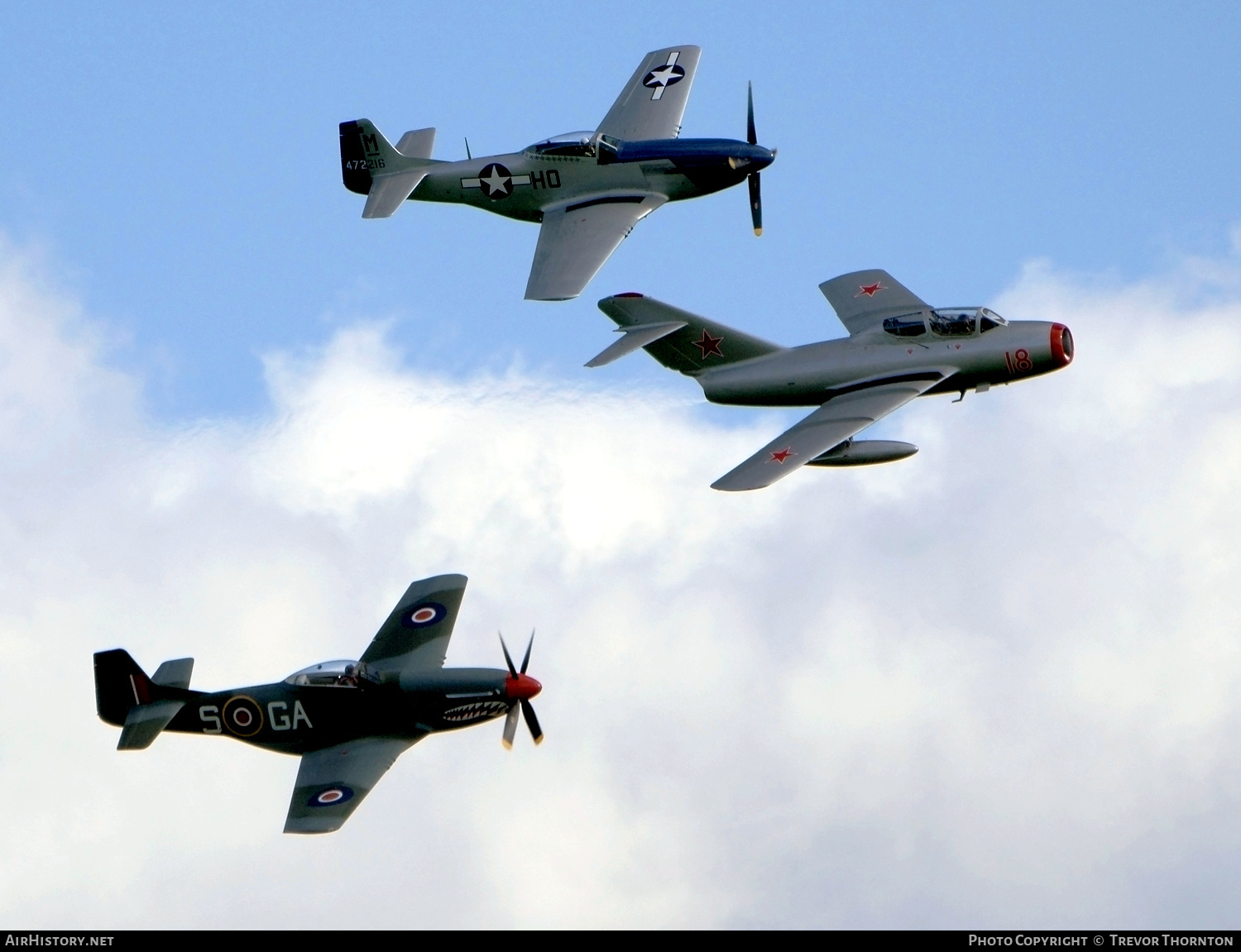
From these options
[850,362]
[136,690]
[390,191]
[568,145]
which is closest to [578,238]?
[568,145]

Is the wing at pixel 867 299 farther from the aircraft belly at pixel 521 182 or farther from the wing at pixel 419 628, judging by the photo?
the wing at pixel 419 628

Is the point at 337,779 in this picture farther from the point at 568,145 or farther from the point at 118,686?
the point at 568,145

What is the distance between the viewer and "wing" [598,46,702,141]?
55219 mm

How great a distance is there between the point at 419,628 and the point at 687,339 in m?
9.25

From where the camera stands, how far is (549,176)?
5275cm

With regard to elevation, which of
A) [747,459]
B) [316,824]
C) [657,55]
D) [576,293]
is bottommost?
[316,824]

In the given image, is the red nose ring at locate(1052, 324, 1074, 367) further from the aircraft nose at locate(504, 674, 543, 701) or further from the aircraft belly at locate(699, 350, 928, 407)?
the aircraft nose at locate(504, 674, 543, 701)

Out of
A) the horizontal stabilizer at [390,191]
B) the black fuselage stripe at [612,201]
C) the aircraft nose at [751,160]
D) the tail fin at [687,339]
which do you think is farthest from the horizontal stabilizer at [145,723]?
the aircraft nose at [751,160]

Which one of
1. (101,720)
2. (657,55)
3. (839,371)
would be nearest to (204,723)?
(101,720)

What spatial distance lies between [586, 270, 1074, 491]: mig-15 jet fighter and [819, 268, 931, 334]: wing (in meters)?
0.07

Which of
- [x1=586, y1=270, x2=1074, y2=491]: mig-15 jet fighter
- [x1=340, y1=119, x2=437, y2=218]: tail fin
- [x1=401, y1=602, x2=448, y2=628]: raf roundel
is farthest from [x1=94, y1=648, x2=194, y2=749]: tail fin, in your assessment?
[x1=340, y1=119, x2=437, y2=218]: tail fin

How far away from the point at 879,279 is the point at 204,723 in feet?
61.4

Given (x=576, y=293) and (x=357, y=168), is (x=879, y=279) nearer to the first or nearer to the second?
(x=576, y=293)

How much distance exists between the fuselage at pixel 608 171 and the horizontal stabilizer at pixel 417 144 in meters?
2.33
